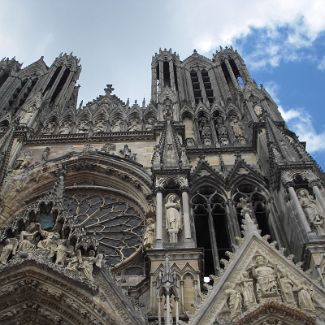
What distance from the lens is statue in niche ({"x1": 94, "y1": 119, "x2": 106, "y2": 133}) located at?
1822 cm

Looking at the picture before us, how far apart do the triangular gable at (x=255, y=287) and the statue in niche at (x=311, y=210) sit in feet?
4.81

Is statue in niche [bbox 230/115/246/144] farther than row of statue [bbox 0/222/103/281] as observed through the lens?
Yes

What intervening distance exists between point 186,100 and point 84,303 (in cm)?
1242

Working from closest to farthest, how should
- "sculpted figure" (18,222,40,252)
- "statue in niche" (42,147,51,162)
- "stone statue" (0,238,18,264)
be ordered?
"stone statue" (0,238,18,264) < "sculpted figure" (18,222,40,252) < "statue in niche" (42,147,51,162)

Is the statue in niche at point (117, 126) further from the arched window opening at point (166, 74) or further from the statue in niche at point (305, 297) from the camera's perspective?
the statue in niche at point (305, 297)

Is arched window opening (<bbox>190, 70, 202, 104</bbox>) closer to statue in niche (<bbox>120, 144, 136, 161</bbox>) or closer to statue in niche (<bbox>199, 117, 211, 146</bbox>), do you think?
statue in niche (<bbox>199, 117, 211, 146</bbox>)

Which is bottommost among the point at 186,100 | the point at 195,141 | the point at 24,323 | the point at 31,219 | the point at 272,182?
the point at 24,323

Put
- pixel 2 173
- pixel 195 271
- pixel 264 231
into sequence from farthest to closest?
pixel 2 173, pixel 264 231, pixel 195 271

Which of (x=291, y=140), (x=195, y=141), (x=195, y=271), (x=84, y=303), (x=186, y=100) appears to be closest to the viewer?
(x=84, y=303)

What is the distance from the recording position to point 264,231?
13.5 metres

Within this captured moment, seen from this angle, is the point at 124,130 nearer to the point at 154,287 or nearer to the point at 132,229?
the point at 132,229

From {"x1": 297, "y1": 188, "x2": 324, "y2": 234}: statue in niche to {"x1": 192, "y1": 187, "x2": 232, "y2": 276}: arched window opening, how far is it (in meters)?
2.15

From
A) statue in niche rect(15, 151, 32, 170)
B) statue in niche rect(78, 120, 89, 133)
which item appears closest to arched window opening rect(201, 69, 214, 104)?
statue in niche rect(78, 120, 89, 133)

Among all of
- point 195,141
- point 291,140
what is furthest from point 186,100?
point 291,140
